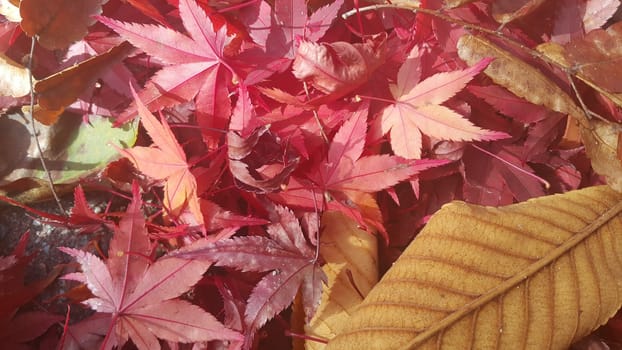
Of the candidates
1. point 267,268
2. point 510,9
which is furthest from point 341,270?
point 510,9

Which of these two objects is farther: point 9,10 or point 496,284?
point 9,10

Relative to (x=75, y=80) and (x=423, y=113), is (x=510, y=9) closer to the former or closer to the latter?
(x=423, y=113)

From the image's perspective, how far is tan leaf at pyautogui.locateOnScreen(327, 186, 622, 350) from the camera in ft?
2.24

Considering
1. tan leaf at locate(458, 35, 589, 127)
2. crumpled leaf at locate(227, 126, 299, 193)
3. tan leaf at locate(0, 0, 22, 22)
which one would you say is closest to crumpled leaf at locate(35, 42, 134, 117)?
tan leaf at locate(0, 0, 22, 22)

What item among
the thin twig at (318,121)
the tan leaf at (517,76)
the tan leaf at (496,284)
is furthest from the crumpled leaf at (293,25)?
the tan leaf at (496,284)

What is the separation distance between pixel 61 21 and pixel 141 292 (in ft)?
1.34

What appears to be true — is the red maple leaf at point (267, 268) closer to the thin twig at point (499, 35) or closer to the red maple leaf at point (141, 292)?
the red maple leaf at point (141, 292)

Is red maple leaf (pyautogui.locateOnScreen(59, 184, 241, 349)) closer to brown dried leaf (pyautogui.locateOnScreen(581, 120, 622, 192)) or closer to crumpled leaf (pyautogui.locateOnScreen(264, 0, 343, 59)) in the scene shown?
crumpled leaf (pyautogui.locateOnScreen(264, 0, 343, 59))

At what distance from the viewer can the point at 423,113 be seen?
0.76m

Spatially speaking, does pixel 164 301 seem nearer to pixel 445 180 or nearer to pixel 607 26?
pixel 445 180

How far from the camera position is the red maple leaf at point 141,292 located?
0.74 meters

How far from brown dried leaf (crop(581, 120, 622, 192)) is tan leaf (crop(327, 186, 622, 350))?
6 cm

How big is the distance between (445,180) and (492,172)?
0.22 feet

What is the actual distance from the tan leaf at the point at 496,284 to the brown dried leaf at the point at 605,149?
65mm
